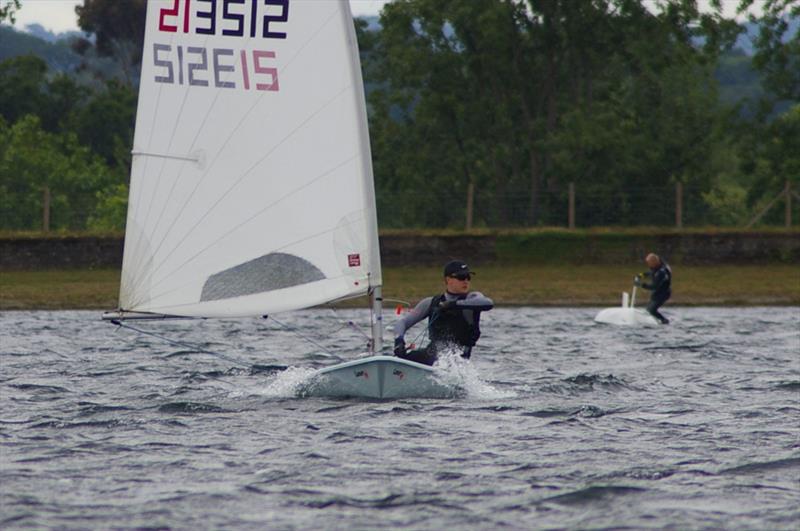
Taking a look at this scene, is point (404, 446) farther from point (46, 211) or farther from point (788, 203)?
point (788, 203)

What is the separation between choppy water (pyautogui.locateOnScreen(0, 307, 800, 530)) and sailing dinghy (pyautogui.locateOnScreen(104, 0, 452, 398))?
1.24 meters

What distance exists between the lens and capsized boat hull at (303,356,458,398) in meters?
16.0

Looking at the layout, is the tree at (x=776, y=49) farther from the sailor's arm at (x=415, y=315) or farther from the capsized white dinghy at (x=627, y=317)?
the sailor's arm at (x=415, y=315)

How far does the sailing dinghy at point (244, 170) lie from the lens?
53.7 feet

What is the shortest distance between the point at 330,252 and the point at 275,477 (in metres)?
4.84

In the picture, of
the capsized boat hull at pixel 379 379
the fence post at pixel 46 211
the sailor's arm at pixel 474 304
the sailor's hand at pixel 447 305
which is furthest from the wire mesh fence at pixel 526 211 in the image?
the capsized boat hull at pixel 379 379

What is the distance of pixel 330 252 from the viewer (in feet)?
53.9

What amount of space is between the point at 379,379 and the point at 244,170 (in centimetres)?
278

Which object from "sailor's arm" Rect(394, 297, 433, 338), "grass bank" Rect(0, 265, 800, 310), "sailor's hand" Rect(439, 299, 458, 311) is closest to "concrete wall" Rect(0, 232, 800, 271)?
"grass bank" Rect(0, 265, 800, 310)

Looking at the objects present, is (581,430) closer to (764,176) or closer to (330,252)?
(330,252)

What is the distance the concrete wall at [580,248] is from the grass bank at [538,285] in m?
0.53

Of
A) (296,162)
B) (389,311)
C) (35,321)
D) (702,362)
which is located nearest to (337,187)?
(296,162)

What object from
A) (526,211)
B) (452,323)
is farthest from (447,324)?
(526,211)

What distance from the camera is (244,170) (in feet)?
54.3
